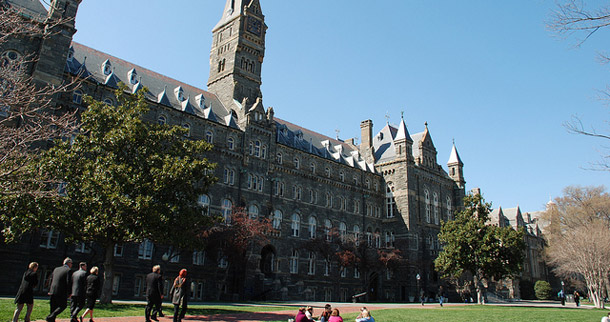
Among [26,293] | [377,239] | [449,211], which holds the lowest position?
[26,293]

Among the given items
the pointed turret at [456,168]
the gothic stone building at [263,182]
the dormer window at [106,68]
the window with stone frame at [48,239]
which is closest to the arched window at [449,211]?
the gothic stone building at [263,182]

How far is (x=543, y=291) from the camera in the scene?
71062 millimetres

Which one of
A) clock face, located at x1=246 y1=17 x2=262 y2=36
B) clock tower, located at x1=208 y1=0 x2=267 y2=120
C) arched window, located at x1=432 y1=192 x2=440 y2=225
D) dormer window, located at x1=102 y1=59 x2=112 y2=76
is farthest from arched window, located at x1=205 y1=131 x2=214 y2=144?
arched window, located at x1=432 y1=192 x2=440 y2=225

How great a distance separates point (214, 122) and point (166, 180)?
20172 millimetres

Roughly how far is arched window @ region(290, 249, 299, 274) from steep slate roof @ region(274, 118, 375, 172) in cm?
1132

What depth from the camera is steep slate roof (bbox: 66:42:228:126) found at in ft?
118

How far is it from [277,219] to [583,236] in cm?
3219

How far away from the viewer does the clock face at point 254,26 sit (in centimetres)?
5090

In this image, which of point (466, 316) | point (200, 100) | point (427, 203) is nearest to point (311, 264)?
point (200, 100)

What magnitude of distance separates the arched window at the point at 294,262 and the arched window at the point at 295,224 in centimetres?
173

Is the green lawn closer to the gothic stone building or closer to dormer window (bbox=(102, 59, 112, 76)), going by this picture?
the gothic stone building

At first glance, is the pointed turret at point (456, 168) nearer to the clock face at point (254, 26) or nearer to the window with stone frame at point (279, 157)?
the window with stone frame at point (279, 157)

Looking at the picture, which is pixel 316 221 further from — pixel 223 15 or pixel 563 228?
pixel 563 228

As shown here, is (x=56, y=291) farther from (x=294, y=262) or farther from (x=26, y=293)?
(x=294, y=262)
